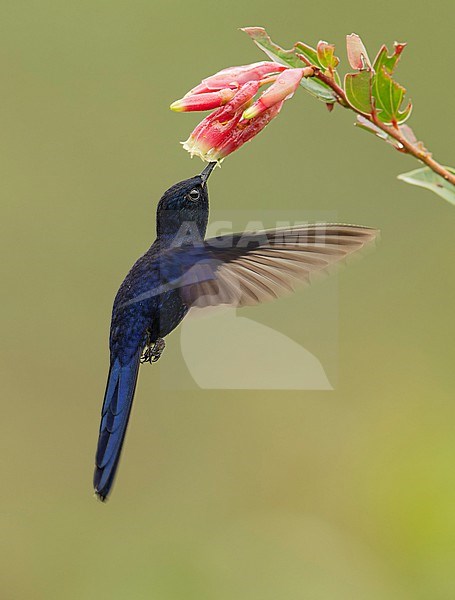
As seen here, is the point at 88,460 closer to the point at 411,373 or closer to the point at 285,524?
the point at 285,524

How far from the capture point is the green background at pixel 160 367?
3.50m

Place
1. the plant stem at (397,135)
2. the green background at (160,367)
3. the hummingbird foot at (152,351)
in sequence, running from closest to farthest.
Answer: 1. the plant stem at (397,135)
2. the hummingbird foot at (152,351)
3. the green background at (160,367)

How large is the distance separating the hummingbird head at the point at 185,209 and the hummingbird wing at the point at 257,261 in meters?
0.06

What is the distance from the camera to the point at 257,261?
1704 millimetres

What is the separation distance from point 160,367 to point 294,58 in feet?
6.54

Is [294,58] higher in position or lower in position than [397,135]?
higher

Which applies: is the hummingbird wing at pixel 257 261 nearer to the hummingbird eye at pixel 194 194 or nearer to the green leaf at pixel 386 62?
the hummingbird eye at pixel 194 194

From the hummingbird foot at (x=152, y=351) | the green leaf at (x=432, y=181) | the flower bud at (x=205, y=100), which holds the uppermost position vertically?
the flower bud at (x=205, y=100)

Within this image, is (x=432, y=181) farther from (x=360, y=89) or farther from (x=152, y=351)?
(x=152, y=351)

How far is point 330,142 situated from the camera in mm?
4801

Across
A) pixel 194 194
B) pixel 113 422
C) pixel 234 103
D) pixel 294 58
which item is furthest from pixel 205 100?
pixel 113 422

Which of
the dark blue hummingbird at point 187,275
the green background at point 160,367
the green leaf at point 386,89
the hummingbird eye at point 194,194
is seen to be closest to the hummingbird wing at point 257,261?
the dark blue hummingbird at point 187,275

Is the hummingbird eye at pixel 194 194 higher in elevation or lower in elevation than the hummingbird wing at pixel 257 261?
higher

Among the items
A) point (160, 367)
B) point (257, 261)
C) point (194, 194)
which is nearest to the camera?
point (257, 261)
